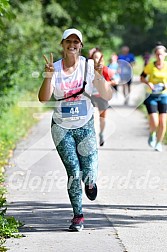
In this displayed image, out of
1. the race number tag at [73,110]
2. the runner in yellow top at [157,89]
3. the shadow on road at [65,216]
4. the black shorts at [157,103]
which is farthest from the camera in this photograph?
the black shorts at [157,103]

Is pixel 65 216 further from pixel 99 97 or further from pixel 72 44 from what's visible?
pixel 99 97

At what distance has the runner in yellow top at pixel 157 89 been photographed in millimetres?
14359

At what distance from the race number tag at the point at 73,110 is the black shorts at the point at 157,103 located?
6601mm

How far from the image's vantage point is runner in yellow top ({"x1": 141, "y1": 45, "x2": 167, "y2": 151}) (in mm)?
14359

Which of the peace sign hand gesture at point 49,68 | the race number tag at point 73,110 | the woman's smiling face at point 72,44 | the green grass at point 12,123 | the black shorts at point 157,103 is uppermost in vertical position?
the woman's smiling face at point 72,44

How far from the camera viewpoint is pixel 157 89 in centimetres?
1455

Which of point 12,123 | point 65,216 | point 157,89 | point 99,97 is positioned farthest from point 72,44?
point 12,123

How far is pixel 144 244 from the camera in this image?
7531mm

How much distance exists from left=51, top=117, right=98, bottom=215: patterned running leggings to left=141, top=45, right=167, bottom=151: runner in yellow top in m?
6.20

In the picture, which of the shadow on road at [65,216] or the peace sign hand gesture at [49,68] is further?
the shadow on road at [65,216]

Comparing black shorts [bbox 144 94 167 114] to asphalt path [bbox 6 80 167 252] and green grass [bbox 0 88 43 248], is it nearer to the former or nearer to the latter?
asphalt path [bbox 6 80 167 252]

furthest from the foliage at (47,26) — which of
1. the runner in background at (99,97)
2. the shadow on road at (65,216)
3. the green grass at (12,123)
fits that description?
the shadow on road at (65,216)

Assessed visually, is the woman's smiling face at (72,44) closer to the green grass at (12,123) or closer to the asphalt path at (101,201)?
the asphalt path at (101,201)

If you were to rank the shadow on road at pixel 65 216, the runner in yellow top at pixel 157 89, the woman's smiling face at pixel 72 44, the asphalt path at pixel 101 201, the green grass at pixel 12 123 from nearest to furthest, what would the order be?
the asphalt path at pixel 101 201
the woman's smiling face at pixel 72 44
the shadow on road at pixel 65 216
the green grass at pixel 12 123
the runner in yellow top at pixel 157 89
